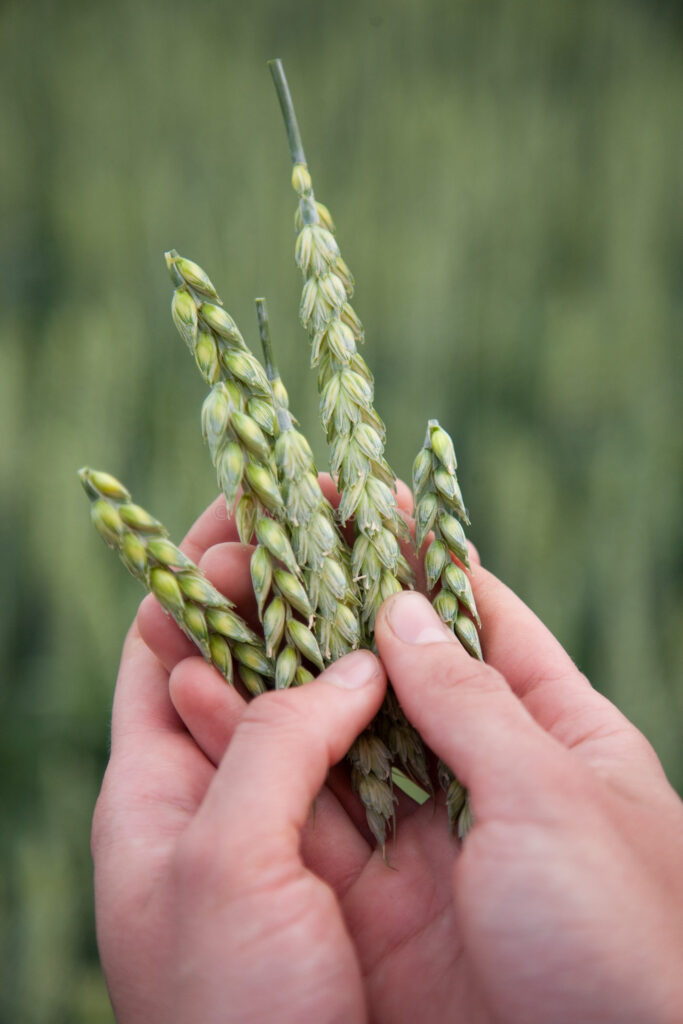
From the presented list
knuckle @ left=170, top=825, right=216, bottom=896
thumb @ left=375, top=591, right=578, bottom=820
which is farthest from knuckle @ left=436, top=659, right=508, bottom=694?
knuckle @ left=170, top=825, right=216, bottom=896

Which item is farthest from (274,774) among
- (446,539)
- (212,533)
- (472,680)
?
(212,533)

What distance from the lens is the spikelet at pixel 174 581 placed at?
62cm

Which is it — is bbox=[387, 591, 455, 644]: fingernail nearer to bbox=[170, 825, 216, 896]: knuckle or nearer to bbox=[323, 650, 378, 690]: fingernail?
bbox=[323, 650, 378, 690]: fingernail

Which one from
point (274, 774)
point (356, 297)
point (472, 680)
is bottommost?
point (274, 774)

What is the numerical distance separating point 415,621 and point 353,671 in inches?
2.9

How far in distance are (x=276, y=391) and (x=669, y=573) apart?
2.74 feet

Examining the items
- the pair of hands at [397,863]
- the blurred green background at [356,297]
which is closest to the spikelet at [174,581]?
the pair of hands at [397,863]

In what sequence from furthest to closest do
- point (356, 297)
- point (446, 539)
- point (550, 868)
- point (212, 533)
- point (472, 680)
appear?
point (356, 297) < point (212, 533) < point (446, 539) < point (472, 680) < point (550, 868)

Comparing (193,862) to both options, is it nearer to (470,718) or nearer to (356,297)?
(470,718)

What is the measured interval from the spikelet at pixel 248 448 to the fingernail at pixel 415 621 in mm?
78

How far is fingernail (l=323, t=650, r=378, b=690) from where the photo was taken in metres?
0.67

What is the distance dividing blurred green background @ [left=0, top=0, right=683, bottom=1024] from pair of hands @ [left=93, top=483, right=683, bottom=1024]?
1.60ft

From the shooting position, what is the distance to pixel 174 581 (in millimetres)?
659

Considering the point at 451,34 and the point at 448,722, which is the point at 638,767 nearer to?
the point at 448,722
